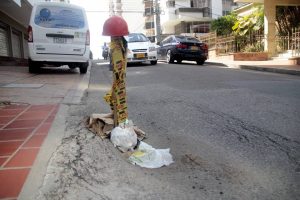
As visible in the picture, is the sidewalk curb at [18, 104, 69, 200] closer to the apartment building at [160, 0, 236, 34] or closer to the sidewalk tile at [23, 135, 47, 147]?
the sidewalk tile at [23, 135, 47, 147]

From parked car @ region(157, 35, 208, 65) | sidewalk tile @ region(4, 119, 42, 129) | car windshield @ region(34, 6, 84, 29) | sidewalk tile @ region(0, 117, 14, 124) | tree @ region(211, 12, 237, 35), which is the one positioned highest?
tree @ region(211, 12, 237, 35)

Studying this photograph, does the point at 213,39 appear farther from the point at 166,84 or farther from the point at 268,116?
the point at 268,116

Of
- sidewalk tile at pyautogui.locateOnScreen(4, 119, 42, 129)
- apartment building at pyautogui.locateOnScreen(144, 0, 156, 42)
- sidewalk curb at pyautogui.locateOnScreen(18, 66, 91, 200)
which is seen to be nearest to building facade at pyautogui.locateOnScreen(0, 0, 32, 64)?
sidewalk tile at pyautogui.locateOnScreen(4, 119, 42, 129)

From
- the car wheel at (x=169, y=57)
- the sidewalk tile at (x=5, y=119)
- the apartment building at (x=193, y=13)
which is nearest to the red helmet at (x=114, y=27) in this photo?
the sidewalk tile at (x=5, y=119)

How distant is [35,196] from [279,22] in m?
23.5

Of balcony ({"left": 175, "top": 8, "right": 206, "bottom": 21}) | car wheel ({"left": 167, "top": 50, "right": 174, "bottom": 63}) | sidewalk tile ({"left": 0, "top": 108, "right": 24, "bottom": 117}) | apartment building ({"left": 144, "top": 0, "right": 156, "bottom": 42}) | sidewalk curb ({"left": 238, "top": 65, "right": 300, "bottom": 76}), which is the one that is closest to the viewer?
sidewalk tile ({"left": 0, "top": 108, "right": 24, "bottom": 117})

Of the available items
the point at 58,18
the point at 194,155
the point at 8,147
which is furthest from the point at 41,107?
the point at 58,18

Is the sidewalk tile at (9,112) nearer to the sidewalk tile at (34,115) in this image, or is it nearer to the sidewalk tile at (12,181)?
the sidewalk tile at (34,115)

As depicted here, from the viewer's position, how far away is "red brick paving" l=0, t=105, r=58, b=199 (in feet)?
10.0

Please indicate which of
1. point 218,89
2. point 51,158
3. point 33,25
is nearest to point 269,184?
point 51,158

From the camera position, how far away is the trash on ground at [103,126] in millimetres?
4383

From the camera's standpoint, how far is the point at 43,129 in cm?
445

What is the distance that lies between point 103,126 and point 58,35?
24.0 feet

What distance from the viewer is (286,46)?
69.4 feet
